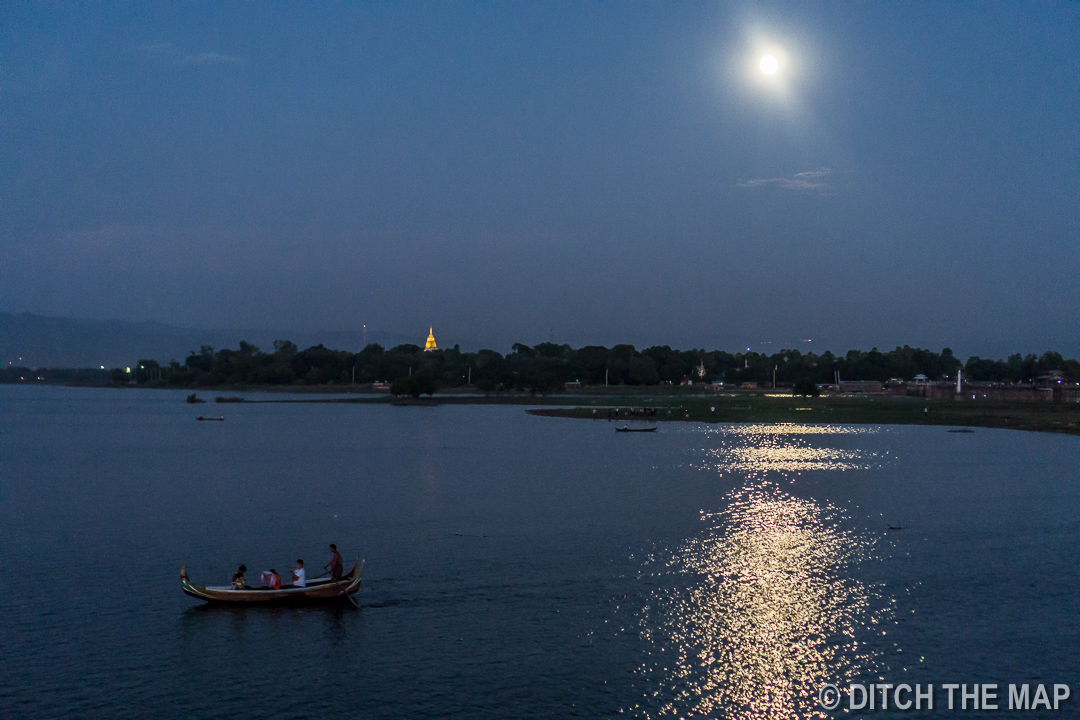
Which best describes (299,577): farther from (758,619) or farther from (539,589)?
(758,619)

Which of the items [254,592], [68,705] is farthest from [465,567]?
[68,705]

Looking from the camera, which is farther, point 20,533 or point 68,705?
point 20,533

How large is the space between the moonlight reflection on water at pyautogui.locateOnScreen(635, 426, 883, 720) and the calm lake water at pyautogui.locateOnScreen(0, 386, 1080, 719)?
13cm

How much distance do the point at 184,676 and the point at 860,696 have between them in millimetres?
19219

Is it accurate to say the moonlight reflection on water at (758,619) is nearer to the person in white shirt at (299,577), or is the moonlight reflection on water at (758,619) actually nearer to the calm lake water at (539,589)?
the calm lake water at (539,589)

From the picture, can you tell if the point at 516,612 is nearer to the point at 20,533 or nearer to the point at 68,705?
the point at 68,705

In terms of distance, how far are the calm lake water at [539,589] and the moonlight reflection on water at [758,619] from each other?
0.13 meters

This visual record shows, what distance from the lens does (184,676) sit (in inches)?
975

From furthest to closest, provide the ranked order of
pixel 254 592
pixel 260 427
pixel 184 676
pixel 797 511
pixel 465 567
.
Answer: pixel 260 427, pixel 797 511, pixel 465 567, pixel 254 592, pixel 184 676

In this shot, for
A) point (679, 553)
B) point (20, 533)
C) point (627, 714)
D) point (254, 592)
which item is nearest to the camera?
point (627, 714)

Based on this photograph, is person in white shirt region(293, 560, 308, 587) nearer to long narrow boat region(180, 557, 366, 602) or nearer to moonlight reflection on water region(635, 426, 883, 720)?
long narrow boat region(180, 557, 366, 602)

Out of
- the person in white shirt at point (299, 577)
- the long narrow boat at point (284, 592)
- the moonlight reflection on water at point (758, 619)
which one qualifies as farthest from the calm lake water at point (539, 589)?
the person in white shirt at point (299, 577)

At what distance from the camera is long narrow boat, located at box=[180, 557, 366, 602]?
30688 millimetres

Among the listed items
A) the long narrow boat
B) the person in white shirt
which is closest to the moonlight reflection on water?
the long narrow boat
